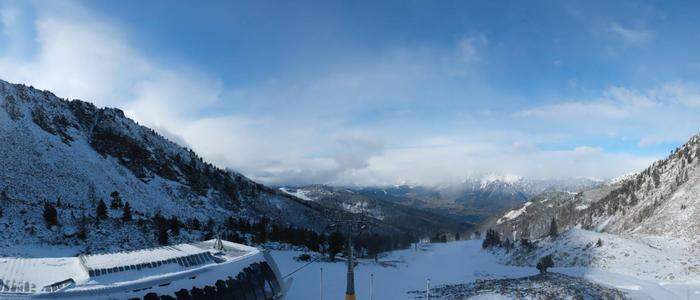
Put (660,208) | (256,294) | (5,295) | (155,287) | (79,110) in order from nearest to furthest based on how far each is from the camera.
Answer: (5,295) < (155,287) < (256,294) < (660,208) < (79,110)

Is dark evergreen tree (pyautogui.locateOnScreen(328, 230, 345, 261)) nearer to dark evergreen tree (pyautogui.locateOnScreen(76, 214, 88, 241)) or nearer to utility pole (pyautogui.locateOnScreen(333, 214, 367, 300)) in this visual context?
dark evergreen tree (pyautogui.locateOnScreen(76, 214, 88, 241))

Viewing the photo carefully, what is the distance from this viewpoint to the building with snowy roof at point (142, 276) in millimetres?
15523

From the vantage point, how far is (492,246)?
→ 408ft

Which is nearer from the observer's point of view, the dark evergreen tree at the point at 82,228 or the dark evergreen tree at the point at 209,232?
the dark evergreen tree at the point at 82,228

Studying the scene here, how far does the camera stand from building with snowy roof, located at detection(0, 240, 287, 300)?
15523 millimetres

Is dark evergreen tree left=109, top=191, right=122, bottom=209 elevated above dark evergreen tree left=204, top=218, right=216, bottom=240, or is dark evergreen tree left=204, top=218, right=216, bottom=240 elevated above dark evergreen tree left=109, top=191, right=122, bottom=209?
dark evergreen tree left=109, top=191, right=122, bottom=209

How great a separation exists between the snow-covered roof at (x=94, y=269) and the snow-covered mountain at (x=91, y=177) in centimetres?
1027

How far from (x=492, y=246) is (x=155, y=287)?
390 ft

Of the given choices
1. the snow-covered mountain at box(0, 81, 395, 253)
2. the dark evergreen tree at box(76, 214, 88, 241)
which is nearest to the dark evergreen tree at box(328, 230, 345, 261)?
the snow-covered mountain at box(0, 81, 395, 253)

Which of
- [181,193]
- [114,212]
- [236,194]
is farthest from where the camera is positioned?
[236,194]

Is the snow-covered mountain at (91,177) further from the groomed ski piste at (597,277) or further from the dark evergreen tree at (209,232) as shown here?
the groomed ski piste at (597,277)

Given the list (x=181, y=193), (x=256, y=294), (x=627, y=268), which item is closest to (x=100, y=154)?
(x=181, y=193)

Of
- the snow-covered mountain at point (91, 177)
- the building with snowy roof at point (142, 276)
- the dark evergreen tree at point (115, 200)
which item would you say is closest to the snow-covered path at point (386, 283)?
the snow-covered mountain at point (91, 177)

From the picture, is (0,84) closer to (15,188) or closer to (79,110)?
(79,110)
